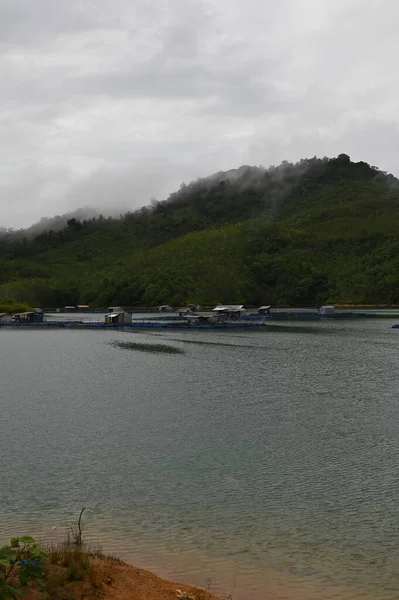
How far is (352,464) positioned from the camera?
862 inches

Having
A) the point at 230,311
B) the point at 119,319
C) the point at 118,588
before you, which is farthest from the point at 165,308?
the point at 118,588

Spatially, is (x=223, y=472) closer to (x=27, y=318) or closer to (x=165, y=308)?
(x=27, y=318)

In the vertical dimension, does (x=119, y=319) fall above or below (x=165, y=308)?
below

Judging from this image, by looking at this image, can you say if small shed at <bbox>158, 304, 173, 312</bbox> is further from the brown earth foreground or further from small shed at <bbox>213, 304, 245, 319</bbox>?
the brown earth foreground

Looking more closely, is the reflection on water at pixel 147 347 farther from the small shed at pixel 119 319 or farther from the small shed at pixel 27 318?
the small shed at pixel 27 318

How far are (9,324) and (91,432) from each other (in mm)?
96889

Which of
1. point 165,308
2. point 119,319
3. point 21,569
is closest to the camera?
point 21,569

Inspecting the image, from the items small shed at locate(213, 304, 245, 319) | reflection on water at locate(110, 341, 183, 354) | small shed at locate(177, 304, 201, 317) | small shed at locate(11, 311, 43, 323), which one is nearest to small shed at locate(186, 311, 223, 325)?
small shed at locate(213, 304, 245, 319)

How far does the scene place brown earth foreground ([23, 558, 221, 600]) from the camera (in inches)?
401

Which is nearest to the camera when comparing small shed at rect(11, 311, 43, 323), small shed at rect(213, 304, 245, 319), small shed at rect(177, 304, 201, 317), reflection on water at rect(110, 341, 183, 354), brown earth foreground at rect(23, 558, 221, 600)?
brown earth foreground at rect(23, 558, 221, 600)

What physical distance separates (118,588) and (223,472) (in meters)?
Result: 10.3

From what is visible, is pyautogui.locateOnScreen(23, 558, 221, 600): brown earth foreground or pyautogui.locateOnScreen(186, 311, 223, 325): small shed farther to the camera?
pyautogui.locateOnScreen(186, 311, 223, 325): small shed

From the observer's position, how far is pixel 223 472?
20.8 m

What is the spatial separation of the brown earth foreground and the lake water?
0.98 metres
